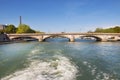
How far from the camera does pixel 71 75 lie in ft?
46.5

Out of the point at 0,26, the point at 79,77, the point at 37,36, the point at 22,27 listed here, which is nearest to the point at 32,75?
the point at 79,77

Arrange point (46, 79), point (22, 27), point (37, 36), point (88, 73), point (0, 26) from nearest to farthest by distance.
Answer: point (46, 79) → point (88, 73) → point (37, 36) → point (22, 27) → point (0, 26)

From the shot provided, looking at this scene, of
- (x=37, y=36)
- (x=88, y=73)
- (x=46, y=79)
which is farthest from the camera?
(x=37, y=36)

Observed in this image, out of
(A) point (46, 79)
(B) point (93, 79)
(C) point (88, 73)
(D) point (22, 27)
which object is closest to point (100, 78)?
(B) point (93, 79)

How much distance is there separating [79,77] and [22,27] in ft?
291

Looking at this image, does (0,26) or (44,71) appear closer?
(44,71)

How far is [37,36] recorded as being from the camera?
77188 mm

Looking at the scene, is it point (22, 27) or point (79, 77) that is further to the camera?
point (22, 27)

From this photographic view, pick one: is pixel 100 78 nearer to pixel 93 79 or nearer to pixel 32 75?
pixel 93 79

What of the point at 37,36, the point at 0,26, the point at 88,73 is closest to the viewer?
the point at 88,73

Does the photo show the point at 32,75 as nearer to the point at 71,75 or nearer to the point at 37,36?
the point at 71,75

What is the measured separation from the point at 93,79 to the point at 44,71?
12.5ft

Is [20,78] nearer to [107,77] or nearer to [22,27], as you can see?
[107,77]

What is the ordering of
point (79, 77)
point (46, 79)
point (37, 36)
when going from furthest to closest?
point (37, 36)
point (79, 77)
point (46, 79)
